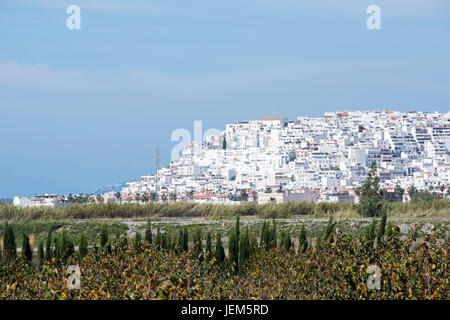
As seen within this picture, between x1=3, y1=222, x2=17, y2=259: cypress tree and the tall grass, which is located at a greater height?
x1=3, y1=222, x2=17, y2=259: cypress tree

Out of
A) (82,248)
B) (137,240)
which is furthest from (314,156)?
(82,248)

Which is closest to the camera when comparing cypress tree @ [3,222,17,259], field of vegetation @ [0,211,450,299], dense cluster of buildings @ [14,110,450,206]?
field of vegetation @ [0,211,450,299]

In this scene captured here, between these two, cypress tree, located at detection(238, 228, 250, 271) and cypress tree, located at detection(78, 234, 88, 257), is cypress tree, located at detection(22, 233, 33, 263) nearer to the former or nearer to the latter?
cypress tree, located at detection(78, 234, 88, 257)

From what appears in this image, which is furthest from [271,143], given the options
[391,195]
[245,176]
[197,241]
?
[197,241]

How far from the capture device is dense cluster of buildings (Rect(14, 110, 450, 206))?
88.8 meters

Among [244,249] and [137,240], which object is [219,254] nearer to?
[244,249]

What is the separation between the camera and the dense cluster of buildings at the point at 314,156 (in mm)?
88812

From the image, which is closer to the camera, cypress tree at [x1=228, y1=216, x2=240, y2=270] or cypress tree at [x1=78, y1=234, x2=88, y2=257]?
cypress tree at [x1=78, y1=234, x2=88, y2=257]

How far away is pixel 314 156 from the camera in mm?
104062

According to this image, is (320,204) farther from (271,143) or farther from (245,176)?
(271,143)

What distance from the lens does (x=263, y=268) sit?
10.6m

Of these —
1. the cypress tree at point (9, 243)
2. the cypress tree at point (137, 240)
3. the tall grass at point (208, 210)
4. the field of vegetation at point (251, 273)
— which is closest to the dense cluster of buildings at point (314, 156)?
the tall grass at point (208, 210)

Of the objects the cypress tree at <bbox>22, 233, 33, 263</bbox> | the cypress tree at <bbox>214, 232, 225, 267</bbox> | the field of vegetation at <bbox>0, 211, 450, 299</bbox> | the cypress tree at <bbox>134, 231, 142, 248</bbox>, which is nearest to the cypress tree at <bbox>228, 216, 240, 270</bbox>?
the field of vegetation at <bbox>0, 211, 450, 299</bbox>

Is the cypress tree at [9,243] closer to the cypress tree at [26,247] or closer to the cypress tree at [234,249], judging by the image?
the cypress tree at [26,247]
